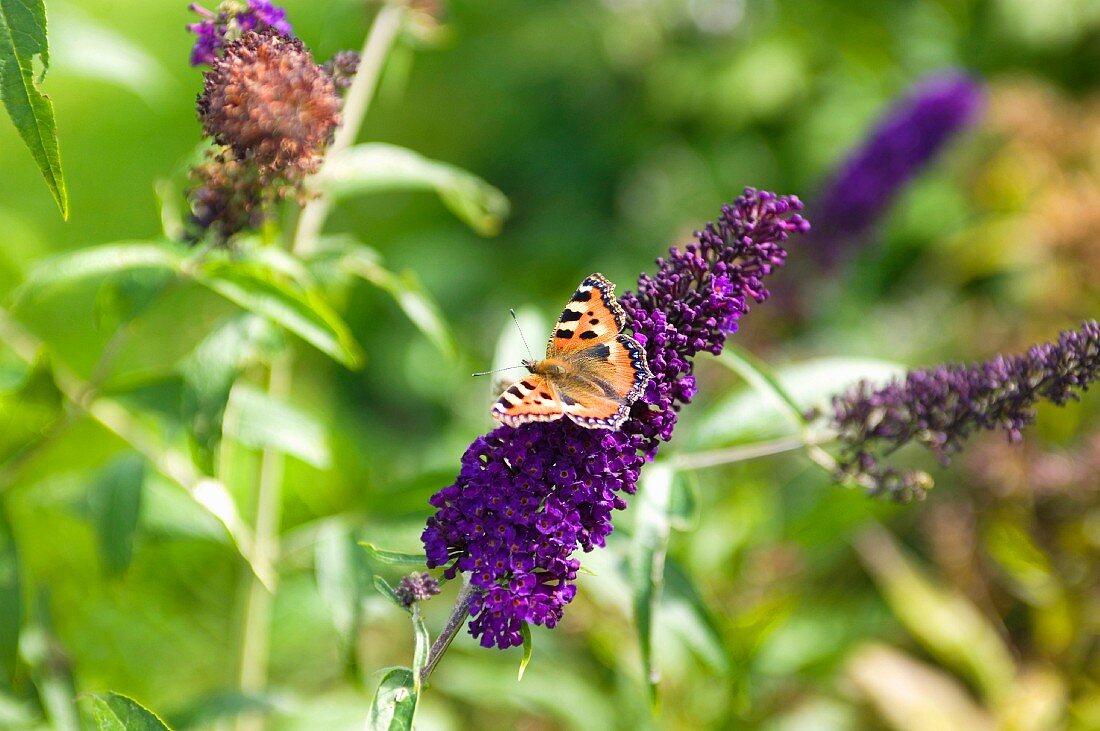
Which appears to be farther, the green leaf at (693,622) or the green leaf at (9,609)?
the green leaf at (693,622)

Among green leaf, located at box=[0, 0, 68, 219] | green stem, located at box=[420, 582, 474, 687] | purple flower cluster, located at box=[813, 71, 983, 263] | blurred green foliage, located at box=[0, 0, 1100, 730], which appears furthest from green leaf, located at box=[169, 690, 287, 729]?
purple flower cluster, located at box=[813, 71, 983, 263]

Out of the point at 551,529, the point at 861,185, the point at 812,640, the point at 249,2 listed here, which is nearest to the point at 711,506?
the point at 812,640

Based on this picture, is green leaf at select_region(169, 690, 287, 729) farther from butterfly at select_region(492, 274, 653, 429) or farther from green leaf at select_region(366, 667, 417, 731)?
butterfly at select_region(492, 274, 653, 429)

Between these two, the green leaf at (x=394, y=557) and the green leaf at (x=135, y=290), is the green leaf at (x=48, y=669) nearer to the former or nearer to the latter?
the green leaf at (x=135, y=290)

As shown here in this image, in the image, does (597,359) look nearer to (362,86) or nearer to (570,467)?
(570,467)

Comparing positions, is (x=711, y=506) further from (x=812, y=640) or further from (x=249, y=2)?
(x=249, y=2)

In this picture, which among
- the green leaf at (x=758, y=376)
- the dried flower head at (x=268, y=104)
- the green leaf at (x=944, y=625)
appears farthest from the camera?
the green leaf at (x=944, y=625)

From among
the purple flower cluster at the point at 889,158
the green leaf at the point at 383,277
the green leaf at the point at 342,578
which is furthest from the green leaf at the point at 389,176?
the purple flower cluster at the point at 889,158
